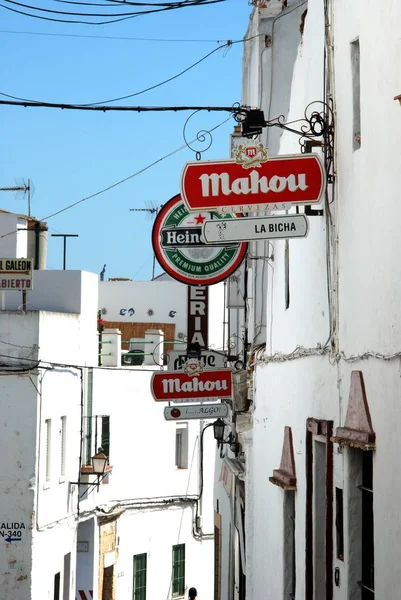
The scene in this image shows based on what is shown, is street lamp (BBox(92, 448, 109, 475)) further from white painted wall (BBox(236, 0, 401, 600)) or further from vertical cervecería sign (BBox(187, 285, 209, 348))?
white painted wall (BBox(236, 0, 401, 600))

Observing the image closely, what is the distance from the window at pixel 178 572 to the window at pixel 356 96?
26.2 m

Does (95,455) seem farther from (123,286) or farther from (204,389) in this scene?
(123,286)

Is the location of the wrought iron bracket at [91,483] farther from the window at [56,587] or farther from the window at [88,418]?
the window at [56,587]

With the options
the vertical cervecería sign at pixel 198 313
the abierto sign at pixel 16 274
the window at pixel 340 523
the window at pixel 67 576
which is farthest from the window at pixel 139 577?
the window at pixel 340 523

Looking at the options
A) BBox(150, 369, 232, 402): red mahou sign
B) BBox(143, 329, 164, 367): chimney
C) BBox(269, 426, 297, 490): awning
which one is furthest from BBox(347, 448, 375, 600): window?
BBox(143, 329, 164, 367): chimney

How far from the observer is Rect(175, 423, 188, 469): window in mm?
34062

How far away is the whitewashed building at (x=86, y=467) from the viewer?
83.9ft

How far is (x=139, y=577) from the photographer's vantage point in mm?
32656

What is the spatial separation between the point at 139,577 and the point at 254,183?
81.0 feet

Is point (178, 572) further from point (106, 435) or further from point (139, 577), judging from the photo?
point (106, 435)

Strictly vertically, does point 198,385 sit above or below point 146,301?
below

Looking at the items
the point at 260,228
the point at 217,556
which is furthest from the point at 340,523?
the point at 217,556

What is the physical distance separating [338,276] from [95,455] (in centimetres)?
1939

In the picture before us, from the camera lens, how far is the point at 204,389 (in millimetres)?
15008
